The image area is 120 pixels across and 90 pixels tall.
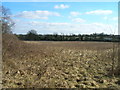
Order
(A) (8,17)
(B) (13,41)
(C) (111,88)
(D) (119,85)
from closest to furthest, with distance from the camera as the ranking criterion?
(C) (111,88) → (D) (119,85) → (A) (8,17) → (B) (13,41)

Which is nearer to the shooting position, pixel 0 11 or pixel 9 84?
pixel 9 84

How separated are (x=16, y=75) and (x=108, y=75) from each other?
3040 millimetres

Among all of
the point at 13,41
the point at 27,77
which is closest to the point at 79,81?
the point at 27,77

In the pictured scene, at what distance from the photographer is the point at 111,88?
3.50m

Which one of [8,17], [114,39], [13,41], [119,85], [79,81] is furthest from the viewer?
[13,41]

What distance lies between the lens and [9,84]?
145 inches

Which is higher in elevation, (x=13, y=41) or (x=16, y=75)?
(x=13, y=41)

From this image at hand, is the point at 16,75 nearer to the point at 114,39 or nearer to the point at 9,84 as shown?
the point at 9,84

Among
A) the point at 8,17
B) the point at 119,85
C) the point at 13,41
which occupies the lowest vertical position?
the point at 119,85

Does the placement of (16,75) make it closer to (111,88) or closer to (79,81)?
(79,81)

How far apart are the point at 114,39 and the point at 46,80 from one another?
270 cm

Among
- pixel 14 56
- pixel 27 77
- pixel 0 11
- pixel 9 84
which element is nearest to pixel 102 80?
pixel 27 77

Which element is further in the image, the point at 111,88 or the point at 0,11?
the point at 0,11

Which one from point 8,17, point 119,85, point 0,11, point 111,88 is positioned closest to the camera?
point 111,88
